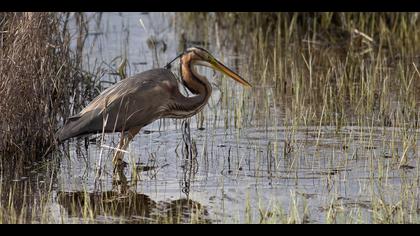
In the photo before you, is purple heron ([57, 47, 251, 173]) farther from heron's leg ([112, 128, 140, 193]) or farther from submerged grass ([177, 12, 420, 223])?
submerged grass ([177, 12, 420, 223])

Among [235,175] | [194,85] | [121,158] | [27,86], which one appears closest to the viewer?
[235,175]

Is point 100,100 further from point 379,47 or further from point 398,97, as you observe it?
point 379,47

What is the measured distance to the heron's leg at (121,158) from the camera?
7777mm

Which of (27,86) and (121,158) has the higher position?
(27,86)

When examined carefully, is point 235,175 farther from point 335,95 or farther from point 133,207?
point 335,95

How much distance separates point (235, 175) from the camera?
25.7 feet

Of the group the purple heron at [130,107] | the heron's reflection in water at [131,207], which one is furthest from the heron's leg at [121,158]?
the heron's reflection in water at [131,207]

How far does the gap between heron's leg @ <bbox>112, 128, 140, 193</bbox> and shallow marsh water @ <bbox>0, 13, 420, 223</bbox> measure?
8 cm

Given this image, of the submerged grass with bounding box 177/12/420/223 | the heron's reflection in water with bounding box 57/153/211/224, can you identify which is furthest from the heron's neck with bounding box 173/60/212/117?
the heron's reflection in water with bounding box 57/153/211/224

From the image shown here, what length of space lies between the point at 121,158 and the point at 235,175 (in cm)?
107

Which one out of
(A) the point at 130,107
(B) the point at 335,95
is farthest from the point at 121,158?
(B) the point at 335,95

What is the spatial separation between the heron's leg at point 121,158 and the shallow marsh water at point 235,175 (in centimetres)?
8

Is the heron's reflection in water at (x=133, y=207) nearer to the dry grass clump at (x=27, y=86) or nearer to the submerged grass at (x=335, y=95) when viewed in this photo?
the submerged grass at (x=335, y=95)
